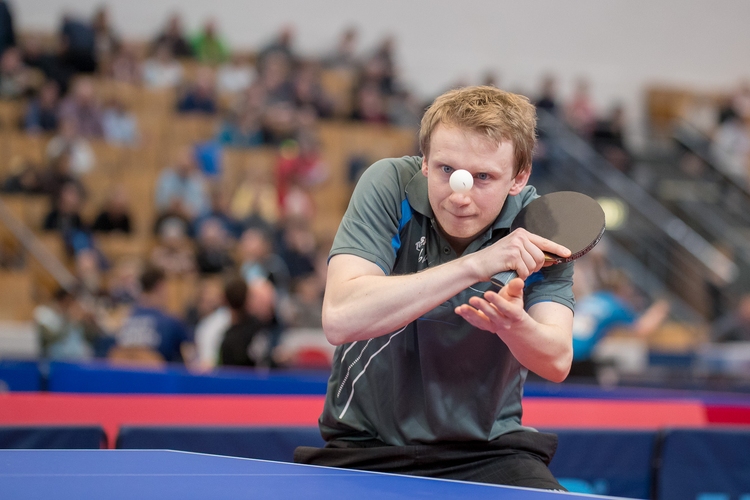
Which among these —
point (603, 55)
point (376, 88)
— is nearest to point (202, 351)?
point (376, 88)

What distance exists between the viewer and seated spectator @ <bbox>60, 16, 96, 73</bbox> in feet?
38.8

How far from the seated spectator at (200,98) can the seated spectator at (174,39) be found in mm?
1211

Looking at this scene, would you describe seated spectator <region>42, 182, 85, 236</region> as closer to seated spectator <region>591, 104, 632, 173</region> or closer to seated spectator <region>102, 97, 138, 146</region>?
seated spectator <region>102, 97, 138, 146</region>

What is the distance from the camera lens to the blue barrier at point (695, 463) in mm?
3789

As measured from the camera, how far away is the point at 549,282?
2.50m

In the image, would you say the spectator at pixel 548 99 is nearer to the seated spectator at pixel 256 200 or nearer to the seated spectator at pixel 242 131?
the seated spectator at pixel 242 131

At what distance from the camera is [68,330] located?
805 cm

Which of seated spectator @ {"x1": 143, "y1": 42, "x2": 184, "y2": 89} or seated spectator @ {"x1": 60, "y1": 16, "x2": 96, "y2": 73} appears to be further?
seated spectator @ {"x1": 143, "y1": 42, "x2": 184, "y2": 89}

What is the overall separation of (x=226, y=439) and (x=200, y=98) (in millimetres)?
9315

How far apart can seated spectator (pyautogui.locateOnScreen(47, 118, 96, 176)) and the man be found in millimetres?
8430

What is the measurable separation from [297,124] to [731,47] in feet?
36.2

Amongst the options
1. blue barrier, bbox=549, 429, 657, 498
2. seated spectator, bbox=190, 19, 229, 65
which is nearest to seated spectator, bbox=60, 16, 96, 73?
seated spectator, bbox=190, 19, 229, 65

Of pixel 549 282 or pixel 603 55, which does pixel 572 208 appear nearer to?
pixel 549 282

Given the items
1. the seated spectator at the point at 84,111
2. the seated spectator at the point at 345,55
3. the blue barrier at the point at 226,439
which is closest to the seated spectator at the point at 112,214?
the seated spectator at the point at 84,111
